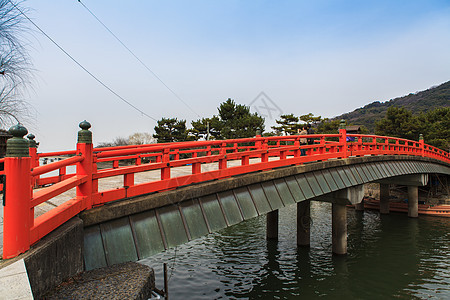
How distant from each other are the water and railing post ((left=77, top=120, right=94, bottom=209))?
20.4 ft

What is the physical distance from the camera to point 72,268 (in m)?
3.92

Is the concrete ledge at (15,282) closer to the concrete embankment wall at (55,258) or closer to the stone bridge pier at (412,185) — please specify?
the concrete embankment wall at (55,258)

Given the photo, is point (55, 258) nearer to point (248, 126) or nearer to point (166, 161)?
point (166, 161)

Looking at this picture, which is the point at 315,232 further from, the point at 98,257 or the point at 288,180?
the point at 98,257

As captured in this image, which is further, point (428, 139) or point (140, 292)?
point (428, 139)

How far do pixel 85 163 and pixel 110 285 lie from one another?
6.47ft

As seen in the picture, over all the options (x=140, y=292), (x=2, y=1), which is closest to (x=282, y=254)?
(x=140, y=292)

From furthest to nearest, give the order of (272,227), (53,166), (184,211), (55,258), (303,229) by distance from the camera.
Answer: (272,227)
(303,229)
(184,211)
(53,166)
(55,258)

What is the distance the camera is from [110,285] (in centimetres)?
359

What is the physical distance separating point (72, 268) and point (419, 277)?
12698 millimetres

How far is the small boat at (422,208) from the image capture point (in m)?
22.3

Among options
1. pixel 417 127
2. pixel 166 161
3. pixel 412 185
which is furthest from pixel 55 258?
pixel 417 127

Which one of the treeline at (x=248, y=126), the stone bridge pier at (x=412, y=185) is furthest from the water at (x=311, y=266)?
the treeline at (x=248, y=126)

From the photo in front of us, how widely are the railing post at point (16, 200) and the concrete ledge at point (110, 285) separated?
701 millimetres
